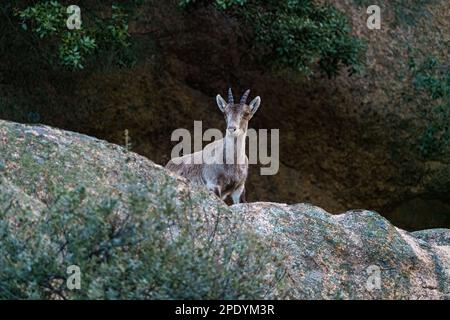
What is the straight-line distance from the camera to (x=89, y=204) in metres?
6.64

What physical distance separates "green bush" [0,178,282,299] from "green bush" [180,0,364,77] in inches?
354

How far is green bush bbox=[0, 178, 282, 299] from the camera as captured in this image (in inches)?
250

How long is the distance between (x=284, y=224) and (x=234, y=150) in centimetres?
481

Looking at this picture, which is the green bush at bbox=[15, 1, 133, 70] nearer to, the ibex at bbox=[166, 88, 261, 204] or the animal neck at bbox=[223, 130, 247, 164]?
the ibex at bbox=[166, 88, 261, 204]

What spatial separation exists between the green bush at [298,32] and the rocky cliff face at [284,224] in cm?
644

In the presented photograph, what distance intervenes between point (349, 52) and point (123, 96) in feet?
12.9

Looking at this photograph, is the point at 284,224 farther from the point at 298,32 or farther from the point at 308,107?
the point at 308,107

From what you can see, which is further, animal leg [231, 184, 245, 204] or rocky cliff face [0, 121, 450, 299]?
animal leg [231, 184, 245, 204]

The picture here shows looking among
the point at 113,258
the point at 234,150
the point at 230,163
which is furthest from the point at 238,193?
the point at 113,258

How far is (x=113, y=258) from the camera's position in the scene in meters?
6.52

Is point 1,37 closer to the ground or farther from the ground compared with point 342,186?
farther from the ground

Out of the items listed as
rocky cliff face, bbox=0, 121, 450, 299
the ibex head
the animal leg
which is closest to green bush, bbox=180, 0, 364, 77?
the ibex head

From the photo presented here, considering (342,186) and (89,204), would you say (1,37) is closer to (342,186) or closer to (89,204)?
(342,186)
